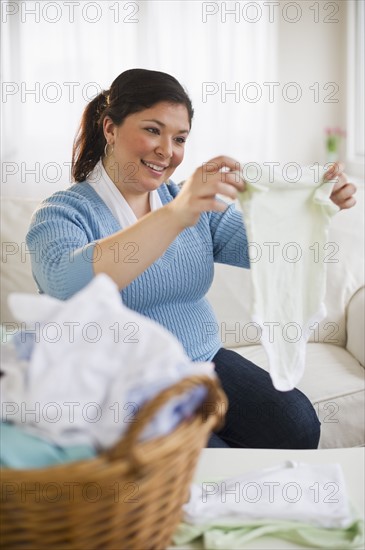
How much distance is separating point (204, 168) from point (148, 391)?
58cm

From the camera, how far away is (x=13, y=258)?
2.38m

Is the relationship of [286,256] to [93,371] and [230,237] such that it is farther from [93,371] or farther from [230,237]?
[93,371]

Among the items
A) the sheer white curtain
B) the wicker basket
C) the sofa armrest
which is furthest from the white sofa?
the sheer white curtain

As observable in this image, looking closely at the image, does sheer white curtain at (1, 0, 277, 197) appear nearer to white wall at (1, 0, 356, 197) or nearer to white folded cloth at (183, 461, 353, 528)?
white wall at (1, 0, 356, 197)

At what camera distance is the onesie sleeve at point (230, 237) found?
189cm

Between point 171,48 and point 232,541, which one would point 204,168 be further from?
point 171,48

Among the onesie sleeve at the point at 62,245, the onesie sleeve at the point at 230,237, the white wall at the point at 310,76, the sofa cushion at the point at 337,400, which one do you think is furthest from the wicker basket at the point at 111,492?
the white wall at the point at 310,76

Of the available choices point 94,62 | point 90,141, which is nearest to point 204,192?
point 90,141

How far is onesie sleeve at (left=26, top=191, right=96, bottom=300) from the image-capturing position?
57.4 inches

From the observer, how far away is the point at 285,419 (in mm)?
1760

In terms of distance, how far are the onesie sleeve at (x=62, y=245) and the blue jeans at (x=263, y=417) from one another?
19.5 inches

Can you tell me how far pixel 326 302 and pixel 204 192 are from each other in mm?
1311

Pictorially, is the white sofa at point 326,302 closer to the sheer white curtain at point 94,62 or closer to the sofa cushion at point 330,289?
the sofa cushion at point 330,289

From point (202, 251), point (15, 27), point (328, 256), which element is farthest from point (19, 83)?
point (202, 251)
